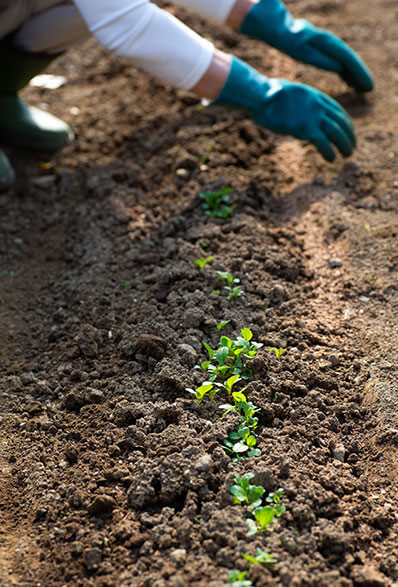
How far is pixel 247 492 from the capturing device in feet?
5.12

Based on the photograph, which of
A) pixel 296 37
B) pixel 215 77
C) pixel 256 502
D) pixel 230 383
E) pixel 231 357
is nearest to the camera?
pixel 256 502

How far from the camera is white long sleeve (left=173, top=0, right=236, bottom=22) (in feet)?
8.82

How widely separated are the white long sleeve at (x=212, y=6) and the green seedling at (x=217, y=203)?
87 cm

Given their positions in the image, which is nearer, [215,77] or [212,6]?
[215,77]

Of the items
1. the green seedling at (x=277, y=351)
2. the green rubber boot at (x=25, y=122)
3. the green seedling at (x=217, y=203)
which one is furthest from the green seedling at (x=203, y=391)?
the green rubber boot at (x=25, y=122)

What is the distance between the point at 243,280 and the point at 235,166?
836 millimetres

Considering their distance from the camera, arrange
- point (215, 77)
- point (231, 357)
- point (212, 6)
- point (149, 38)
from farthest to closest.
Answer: point (212, 6), point (215, 77), point (149, 38), point (231, 357)

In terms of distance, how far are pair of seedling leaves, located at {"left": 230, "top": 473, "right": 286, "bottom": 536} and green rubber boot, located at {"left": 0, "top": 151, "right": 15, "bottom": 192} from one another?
6.21ft

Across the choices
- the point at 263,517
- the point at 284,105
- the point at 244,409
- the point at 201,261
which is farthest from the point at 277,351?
the point at 284,105

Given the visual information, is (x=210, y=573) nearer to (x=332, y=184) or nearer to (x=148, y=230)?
(x=148, y=230)

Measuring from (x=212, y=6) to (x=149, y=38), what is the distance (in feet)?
1.80

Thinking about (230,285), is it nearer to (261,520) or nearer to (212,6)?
(261,520)

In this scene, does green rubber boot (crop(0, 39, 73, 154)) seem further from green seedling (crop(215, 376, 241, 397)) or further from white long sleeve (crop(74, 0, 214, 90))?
green seedling (crop(215, 376, 241, 397))

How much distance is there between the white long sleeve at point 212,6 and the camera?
8.82 ft
